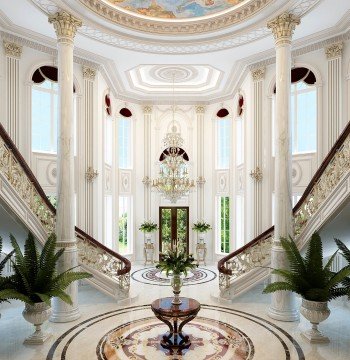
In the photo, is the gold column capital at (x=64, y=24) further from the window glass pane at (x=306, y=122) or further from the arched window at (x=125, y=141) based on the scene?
the arched window at (x=125, y=141)

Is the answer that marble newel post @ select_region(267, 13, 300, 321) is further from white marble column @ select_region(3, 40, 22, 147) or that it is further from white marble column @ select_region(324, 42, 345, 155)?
white marble column @ select_region(3, 40, 22, 147)

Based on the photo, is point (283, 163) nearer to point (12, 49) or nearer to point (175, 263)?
point (175, 263)

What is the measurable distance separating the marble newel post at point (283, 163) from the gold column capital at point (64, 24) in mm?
4399

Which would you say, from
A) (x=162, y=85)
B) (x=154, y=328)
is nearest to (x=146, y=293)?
(x=154, y=328)

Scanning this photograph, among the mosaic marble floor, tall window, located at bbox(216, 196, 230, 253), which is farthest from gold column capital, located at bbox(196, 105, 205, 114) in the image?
the mosaic marble floor

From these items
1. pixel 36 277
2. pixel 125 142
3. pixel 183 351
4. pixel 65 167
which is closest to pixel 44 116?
pixel 65 167

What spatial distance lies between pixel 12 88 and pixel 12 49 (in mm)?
1001

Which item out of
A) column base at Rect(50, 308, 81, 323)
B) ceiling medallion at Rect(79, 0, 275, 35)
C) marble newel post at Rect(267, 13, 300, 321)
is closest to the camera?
column base at Rect(50, 308, 81, 323)

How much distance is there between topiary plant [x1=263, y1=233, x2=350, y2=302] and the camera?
6301mm

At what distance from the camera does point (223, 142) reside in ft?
48.6

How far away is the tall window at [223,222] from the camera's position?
1424 cm

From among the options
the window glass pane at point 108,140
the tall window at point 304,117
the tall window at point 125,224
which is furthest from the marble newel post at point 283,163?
the tall window at point 125,224

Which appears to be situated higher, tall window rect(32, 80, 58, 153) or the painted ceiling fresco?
the painted ceiling fresco

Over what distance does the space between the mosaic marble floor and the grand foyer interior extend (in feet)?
0.14
